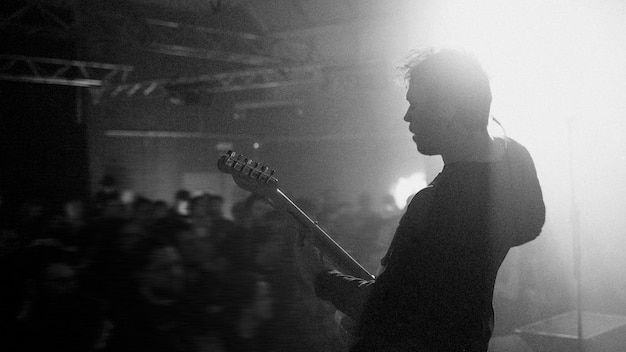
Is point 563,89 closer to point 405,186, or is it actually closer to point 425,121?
point 425,121

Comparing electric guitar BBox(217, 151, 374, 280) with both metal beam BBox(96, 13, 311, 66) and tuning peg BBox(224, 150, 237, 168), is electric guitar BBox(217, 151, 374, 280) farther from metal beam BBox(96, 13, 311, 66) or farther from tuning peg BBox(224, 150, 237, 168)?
metal beam BBox(96, 13, 311, 66)

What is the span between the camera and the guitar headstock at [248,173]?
6.02 feet

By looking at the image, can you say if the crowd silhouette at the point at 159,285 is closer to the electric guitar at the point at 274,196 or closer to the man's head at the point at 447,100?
the electric guitar at the point at 274,196

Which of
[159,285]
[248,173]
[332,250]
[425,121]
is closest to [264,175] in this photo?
[248,173]

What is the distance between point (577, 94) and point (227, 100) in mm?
4680

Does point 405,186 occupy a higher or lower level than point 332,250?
lower

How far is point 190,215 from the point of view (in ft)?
12.2

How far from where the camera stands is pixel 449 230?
3.53 feet

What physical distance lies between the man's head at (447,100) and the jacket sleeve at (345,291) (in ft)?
1.05

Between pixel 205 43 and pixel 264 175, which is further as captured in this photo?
pixel 205 43

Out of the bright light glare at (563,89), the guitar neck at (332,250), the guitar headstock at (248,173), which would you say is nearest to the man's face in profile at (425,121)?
the guitar neck at (332,250)

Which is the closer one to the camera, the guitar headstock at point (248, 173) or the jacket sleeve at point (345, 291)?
the jacket sleeve at point (345, 291)

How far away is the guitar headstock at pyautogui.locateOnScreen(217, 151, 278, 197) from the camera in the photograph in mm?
1836

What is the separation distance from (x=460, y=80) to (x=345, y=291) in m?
0.49
